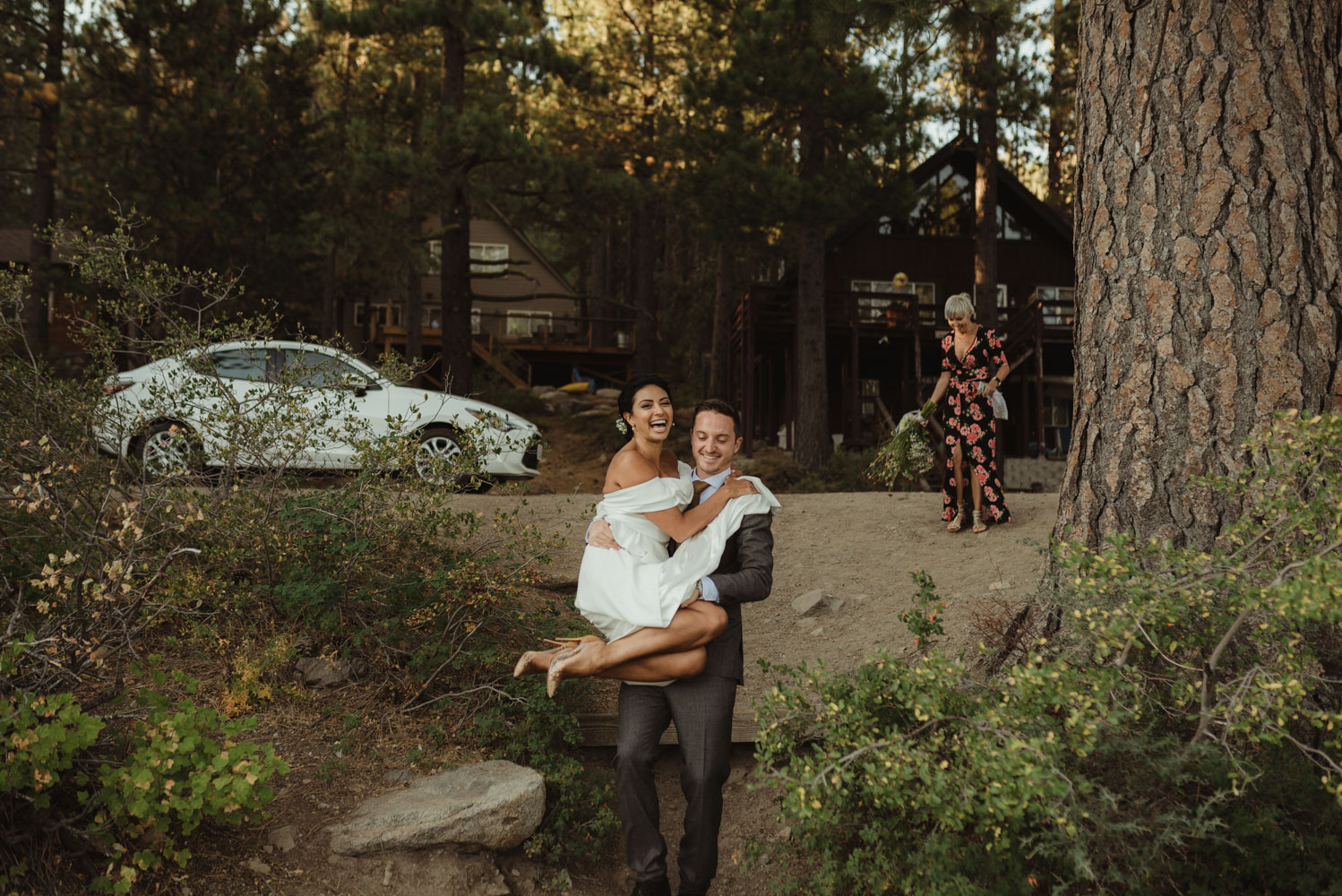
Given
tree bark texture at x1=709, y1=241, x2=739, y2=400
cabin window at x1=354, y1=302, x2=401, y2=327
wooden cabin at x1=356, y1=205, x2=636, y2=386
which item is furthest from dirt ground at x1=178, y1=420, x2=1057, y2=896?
cabin window at x1=354, y1=302, x2=401, y2=327

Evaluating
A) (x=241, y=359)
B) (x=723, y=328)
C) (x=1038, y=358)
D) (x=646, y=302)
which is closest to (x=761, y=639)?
(x=241, y=359)

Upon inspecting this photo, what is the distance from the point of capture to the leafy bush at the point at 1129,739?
290 centimetres

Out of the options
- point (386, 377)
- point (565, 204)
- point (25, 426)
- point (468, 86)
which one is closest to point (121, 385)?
point (25, 426)

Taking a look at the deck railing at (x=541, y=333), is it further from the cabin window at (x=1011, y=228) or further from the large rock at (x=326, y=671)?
the large rock at (x=326, y=671)

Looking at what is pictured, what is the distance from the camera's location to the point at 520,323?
30.6 metres

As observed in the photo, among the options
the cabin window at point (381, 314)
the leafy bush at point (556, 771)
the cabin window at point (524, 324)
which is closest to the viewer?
the leafy bush at point (556, 771)

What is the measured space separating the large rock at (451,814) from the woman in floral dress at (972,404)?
4.70m

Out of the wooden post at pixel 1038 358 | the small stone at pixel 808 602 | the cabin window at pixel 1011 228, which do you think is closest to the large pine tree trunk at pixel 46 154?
the small stone at pixel 808 602

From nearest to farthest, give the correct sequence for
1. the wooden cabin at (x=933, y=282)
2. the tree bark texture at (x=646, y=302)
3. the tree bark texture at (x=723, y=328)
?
the wooden cabin at (x=933, y=282) < the tree bark texture at (x=723, y=328) < the tree bark texture at (x=646, y=302)

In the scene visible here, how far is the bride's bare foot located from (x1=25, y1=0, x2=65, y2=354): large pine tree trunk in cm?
1416

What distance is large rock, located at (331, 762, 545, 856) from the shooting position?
3975mm

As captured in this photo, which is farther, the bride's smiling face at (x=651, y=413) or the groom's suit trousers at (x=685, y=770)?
the bride's smiling face at (x=651, y=413)

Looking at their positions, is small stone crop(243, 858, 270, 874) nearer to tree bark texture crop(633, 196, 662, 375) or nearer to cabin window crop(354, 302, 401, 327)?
tree bark texture crop(633, 196, 662, 375)

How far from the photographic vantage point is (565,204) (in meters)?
16.0
